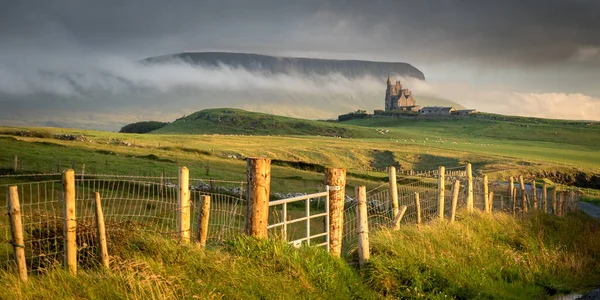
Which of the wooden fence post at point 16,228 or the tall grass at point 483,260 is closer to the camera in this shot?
the wooden fence post at point 16,228

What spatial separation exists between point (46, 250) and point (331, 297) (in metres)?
5.80

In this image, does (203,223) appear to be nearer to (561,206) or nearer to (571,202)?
(561,206)

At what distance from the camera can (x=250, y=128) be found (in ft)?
625

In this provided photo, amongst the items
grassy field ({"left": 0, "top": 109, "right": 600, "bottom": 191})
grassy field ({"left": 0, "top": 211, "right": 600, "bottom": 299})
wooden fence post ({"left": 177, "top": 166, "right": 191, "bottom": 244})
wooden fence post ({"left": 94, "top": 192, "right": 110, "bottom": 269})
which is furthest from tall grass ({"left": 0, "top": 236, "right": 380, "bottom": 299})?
grassy field ({"left": 0, "top": 109, "right": 600, "bottom": 191})

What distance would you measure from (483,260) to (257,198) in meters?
7.46

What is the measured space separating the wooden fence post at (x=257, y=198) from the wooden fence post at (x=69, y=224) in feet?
11.4

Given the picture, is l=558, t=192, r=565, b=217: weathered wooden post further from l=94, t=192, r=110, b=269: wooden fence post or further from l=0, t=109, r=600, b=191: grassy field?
l=94, t=192, r=110, b=269: wooden fence post

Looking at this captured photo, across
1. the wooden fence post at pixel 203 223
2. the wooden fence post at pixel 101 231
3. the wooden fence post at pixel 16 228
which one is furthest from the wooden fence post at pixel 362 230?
the wooden fence post at pixel 16 228

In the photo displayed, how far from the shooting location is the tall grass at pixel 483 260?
1470 cm

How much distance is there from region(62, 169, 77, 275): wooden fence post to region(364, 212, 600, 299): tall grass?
20.6ft

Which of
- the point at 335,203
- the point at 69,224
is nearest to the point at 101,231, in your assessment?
the point at 69,224

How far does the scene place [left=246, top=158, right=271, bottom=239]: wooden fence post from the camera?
A: 43.2 ft

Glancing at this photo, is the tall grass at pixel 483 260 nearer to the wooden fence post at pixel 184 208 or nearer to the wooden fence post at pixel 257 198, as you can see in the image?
the wooden fence post at pixel 257 198

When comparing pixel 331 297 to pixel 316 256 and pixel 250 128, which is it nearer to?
pixel 316 256
